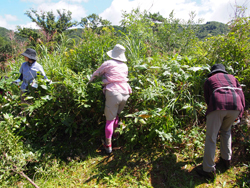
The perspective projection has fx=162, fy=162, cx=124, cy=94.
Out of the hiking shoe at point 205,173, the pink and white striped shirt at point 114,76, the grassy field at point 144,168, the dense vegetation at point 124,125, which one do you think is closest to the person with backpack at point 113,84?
the pink and white striped shirt at point 114,76

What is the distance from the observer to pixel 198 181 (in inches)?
89.7

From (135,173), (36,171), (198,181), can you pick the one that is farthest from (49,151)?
(198,181)

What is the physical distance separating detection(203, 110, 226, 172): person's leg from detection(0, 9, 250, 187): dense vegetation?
1.03 ft

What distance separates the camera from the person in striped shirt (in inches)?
84.7

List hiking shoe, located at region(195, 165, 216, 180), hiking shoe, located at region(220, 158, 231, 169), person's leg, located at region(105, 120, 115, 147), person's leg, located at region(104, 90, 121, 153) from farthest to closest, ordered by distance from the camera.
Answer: person's leg, located at region(105, 120, 115, 147)
person's leg, located at region(104, 90, 121, 153)
hiking shoe, located at region(220, 158, 231, 169)
hiking shoe, located at region(195, 165, 216, 180)

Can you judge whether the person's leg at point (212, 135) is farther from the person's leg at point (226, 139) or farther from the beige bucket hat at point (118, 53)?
the beige bucket hat at point (118, 53)

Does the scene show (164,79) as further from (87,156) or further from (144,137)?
(87,156)

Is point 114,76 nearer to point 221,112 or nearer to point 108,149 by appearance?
point 108,149

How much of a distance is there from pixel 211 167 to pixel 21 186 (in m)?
2.60

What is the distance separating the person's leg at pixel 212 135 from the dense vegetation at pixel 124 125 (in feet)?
1.03

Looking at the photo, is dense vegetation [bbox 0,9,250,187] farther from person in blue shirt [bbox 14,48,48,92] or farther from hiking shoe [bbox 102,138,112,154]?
person in blue shirt [bbox 14,48,48,92]

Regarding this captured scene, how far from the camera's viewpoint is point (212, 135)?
7.27 feet

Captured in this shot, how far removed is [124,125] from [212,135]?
1312 millimetres

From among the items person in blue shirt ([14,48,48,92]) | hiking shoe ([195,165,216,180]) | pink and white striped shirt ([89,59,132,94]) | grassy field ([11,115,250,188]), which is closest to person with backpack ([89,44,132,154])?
pink and white striped shirt ([89,59,132,94])
